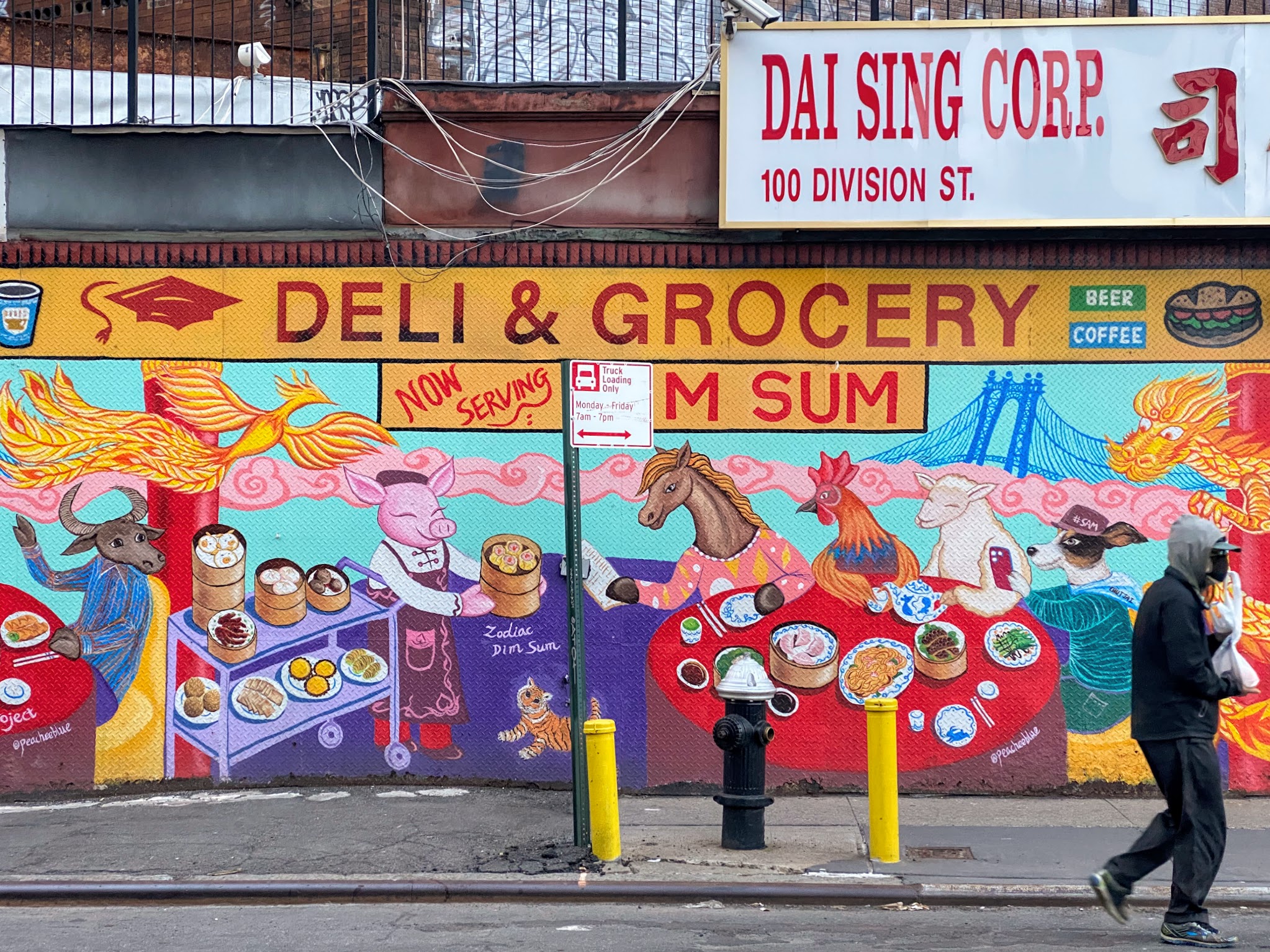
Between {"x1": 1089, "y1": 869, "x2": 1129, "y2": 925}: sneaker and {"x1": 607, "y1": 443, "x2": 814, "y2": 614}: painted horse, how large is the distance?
3614mm

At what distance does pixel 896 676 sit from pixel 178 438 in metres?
5.39

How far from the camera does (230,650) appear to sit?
9805mm

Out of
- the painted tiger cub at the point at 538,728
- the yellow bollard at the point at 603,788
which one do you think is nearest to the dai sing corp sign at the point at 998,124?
the painted tiger cub at the point at 538,728

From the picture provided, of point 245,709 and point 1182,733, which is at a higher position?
point 1182,733

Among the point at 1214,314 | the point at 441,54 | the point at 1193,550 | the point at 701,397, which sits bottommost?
the point at 1193,550

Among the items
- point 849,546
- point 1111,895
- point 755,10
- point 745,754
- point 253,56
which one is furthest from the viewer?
point 253,56

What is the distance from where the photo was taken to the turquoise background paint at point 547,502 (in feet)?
31.6

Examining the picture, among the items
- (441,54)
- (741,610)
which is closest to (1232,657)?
(741,610)

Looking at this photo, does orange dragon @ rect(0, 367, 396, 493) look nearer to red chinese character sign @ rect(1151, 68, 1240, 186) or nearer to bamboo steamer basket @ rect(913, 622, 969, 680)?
bamboo steamer basket @ rect(913, 622, 969, 680)

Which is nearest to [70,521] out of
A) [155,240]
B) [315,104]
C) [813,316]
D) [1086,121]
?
[155,240]

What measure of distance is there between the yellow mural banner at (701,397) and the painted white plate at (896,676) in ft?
4.95

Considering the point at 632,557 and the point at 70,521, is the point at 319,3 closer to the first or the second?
the point at 70,521

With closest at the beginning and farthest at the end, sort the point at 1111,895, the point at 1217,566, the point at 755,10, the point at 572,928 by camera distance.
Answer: the point at 1111,895
the point at 1217,566
the point at 572,928
the point at 755,10

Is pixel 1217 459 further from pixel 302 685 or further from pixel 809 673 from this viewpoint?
pixel 302 685
